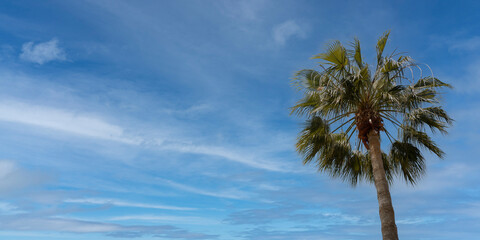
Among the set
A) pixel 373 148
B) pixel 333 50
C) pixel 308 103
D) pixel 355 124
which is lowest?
pixel 373 148

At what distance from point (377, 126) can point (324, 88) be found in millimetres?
2518

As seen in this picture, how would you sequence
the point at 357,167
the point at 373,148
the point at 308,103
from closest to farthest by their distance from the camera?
the point at 373,148
the point at 308,103
the point at 357,167

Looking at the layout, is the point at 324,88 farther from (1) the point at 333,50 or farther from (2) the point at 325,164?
(2) the point at 325,164

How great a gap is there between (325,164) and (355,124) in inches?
94.0

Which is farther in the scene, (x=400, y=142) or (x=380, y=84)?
(x=400, y=142)

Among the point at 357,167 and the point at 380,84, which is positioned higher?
the point at 380,84

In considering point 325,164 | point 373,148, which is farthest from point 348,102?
point 325,164

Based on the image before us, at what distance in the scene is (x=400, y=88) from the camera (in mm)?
15289

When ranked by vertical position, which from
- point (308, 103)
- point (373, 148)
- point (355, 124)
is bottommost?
point (373, 148)

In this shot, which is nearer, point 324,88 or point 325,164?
point 324,88

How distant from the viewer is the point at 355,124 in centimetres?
1617

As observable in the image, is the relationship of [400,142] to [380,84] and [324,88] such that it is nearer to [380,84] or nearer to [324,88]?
[380,84]

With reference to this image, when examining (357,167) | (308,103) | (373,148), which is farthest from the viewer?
(357,167)

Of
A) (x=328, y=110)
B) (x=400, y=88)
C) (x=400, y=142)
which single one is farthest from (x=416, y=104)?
(x=328, y=110)
